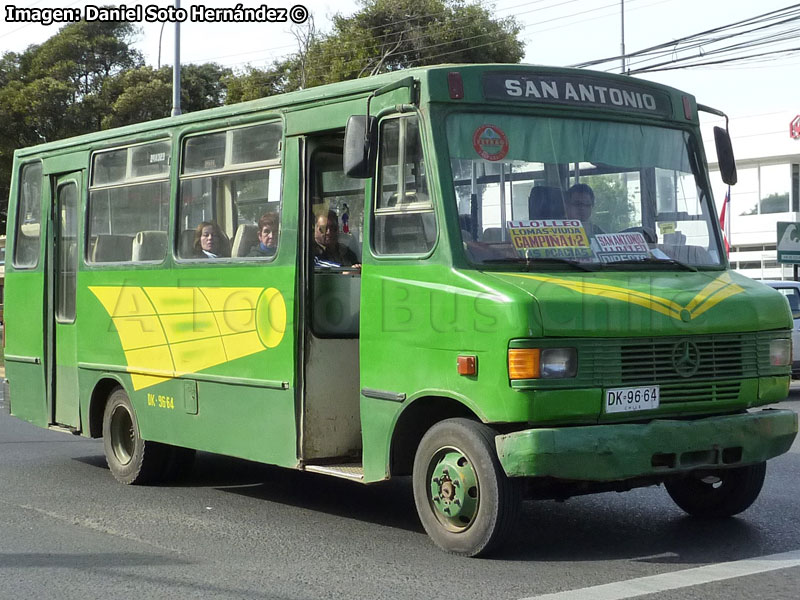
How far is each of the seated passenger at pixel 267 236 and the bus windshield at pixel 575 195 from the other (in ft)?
5.66

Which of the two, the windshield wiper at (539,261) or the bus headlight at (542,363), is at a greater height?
the windshield wiper at (539,261)

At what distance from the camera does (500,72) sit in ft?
23.6

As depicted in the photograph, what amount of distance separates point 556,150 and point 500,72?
571 mm

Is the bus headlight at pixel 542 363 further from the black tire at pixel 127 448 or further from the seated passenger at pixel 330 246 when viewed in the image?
the black tire at pixel 127 448

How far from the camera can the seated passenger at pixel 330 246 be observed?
8.02 m

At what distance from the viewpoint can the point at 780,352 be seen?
24.2ft

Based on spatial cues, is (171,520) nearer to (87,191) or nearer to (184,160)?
(184,160)

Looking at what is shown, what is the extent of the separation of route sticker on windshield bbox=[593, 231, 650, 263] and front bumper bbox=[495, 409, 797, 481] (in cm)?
106

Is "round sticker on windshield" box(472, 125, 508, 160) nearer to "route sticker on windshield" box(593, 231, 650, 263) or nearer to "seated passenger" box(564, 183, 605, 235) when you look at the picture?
"seated passenger" box(564, 183, 605, 235)

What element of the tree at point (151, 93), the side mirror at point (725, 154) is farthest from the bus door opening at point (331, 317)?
the tree at point (151, 93)

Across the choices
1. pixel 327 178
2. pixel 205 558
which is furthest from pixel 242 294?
pixel 205 558

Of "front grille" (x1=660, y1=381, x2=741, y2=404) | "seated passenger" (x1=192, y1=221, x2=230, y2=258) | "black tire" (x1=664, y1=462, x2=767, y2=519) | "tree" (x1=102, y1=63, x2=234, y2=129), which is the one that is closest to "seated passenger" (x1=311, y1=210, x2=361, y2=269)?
"seated passenger" (x1=192, y1=221, x2=230, y2=258)

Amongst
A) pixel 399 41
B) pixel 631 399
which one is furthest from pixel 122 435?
pixel 399 41

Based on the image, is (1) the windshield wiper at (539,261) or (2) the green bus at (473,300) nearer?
(2) the green bus at (473,300)
